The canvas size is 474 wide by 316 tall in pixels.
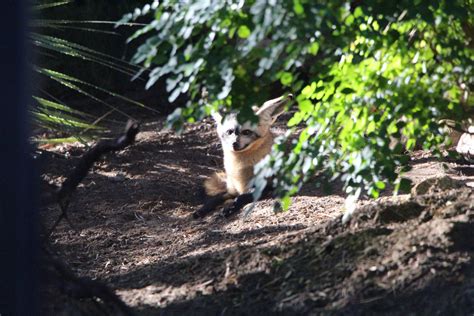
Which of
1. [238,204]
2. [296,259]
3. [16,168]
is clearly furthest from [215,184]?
[16,168]

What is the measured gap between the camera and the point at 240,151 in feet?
24.5

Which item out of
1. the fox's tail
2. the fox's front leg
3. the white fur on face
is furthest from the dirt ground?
the white fur on face

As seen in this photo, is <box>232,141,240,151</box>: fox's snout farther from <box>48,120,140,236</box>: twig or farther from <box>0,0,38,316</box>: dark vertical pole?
<box>0,0,38,316</box>: dark vertical pole

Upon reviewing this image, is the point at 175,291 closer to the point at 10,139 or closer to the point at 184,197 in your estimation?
the point at 10,139

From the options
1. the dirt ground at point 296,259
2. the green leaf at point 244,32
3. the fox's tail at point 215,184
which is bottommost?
the dirt ground at point 296,259

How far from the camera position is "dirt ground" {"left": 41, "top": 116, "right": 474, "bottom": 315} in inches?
136

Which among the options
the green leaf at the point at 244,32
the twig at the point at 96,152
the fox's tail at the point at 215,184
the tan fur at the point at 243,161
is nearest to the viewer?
the green leaf at the point at 244,32

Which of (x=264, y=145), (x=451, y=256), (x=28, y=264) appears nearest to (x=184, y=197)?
(x=264, y=145)

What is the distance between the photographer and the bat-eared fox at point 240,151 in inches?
279

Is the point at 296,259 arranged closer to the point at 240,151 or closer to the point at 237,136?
the point at 237,136

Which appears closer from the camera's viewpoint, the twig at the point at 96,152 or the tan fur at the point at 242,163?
the twig at the point at 96,152

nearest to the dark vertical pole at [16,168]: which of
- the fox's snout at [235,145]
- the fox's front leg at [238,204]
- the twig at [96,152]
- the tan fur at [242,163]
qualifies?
the twig at [96,152]

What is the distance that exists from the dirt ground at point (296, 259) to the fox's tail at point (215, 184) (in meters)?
0.85

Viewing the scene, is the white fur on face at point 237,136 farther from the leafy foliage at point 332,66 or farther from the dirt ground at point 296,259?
the leafy foliage at point 332,66
